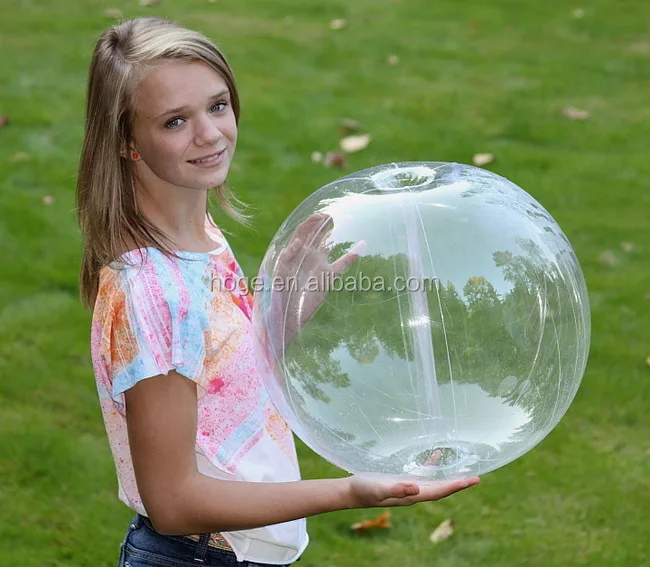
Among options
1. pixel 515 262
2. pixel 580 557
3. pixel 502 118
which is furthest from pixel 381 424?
pixel 502 118

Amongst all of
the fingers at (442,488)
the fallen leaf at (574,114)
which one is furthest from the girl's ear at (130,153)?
the fallen leaf at (574,114)

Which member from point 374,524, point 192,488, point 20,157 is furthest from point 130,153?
point 20,157

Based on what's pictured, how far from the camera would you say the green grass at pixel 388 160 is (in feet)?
11.3

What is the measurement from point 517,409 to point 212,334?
59 cm

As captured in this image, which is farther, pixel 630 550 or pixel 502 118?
pixel 502 118

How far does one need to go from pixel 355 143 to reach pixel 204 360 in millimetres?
4154

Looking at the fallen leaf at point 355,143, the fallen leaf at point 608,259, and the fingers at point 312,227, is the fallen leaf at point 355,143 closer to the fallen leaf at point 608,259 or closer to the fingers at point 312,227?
the fallen leaf at point 608,259

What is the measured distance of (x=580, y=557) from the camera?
330 centimetres

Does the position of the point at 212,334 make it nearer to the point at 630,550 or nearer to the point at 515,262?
the point at 515,262

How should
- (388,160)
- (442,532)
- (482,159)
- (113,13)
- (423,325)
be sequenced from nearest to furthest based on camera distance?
(423,325) < (442,532) < (482,159) < (388,160) < (113,13)

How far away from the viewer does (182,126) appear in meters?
2.03

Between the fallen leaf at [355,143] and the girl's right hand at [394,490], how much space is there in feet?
13.6

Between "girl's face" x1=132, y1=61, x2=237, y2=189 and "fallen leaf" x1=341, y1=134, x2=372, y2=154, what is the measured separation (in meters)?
3.90

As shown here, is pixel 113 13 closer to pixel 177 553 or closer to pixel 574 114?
pixel 574 114
